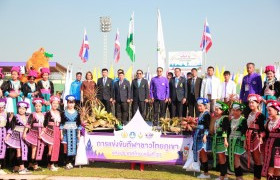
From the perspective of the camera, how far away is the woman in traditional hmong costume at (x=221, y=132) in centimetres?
605

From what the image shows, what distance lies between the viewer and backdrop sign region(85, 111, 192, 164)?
6832 mm

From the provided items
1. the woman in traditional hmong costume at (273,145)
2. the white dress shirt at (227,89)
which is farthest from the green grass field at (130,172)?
the white dress shirt at (227,89)

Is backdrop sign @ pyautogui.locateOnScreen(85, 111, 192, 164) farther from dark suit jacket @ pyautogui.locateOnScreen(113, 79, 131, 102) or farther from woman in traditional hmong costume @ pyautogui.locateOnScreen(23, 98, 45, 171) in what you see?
dark suit jacket @ pyautogui.locateOnScreen(113, 79, 131, 102)

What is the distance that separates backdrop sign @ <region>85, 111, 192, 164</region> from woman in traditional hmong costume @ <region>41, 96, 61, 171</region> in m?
0.63

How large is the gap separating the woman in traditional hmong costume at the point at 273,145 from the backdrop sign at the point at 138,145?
1.67 m

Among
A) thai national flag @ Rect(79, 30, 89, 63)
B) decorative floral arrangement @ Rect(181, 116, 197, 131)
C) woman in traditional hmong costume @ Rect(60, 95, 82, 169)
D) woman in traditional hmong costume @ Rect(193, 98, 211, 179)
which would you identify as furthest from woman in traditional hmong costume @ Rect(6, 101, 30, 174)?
thai national flag @ Rect(79, 30, 89, 63)

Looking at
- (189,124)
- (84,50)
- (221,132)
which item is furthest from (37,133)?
(84,50)

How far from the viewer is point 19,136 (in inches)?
274

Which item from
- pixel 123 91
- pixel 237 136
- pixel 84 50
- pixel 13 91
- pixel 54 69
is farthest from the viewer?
pixel 54 69

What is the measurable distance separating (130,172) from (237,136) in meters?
2.22

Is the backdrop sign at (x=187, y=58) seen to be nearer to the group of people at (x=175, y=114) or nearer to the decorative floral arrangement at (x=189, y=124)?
the group of people at (x=175, y=114)

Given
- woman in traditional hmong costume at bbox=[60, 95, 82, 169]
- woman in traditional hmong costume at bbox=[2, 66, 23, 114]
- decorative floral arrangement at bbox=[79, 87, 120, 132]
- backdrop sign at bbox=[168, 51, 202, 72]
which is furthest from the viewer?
backdrop sign at bbox=[168, 51, 202, 72]

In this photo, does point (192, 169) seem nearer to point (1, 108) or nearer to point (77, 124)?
point (77, 124)

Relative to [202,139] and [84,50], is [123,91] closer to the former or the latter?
[202,139]
